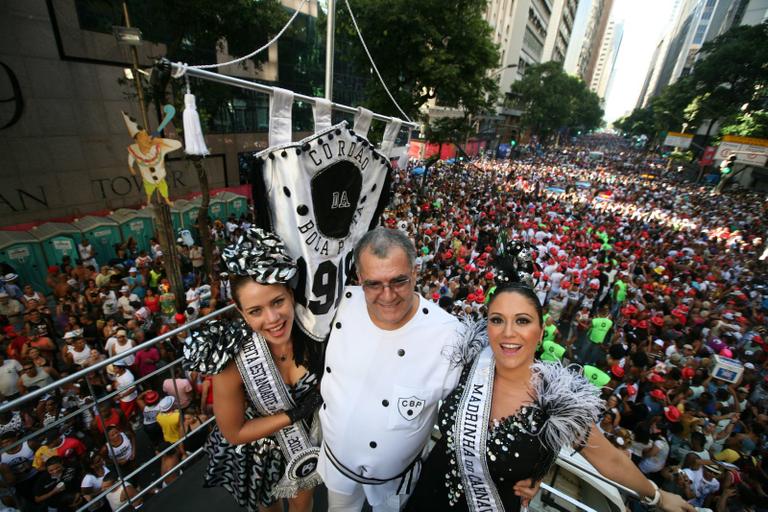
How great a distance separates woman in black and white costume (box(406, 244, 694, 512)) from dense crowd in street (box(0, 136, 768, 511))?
851 mm

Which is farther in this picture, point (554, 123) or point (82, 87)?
point (554, 123)

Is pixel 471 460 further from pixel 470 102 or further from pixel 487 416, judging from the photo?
pixel 470 102

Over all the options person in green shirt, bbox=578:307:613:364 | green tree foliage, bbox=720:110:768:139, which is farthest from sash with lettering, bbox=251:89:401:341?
green tree foliage, bbox=720:110:768:139

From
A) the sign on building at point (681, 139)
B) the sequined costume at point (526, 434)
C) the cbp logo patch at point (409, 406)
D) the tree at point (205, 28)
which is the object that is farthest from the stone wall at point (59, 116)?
the sign on building at point (681, 139)

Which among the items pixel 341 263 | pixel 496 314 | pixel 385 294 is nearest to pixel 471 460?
pixel 496 314

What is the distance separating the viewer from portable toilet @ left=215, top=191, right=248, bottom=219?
51.8 feet

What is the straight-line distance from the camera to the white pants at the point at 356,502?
2.29 meters

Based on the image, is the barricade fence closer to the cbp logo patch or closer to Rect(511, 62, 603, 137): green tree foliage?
the cbp logo patch

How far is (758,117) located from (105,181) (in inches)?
1769

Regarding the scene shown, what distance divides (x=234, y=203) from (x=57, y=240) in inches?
260

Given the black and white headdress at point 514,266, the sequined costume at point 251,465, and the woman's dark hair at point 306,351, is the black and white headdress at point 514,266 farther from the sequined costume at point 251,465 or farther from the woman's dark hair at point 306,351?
the sequined costume at point 251,465

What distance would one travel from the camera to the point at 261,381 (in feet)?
6.88

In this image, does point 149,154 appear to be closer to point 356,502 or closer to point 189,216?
point 356,502

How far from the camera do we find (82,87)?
11.9 meters
